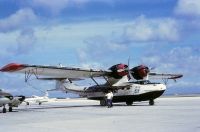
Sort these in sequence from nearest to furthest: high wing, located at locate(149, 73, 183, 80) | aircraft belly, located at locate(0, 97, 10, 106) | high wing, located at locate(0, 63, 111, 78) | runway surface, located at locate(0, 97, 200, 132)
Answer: runway surface, located at locate(0, 97, 200, 132) < aircraft belly, located at locate(0, 97, 10, 106) < high wing, located at locate(0, 63, 111, 78) < high wing, located at locate(149, 73, 183, 80)

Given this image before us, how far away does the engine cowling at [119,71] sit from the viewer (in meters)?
36.8

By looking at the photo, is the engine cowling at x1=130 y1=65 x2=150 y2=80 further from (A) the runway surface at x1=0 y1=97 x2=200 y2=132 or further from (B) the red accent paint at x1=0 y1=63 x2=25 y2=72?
(A) the runway surface at x1=0 y1=97 x2=200 y2=132

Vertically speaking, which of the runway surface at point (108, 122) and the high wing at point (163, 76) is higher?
the high wing at point (163, 76)

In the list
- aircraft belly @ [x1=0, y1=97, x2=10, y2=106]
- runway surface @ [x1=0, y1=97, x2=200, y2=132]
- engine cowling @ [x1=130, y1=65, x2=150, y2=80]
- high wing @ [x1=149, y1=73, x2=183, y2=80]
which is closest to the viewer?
runway surface @ [x1=0, y1=97, x2=200, y2=132]

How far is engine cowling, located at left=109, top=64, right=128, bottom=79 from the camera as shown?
→ 3675 centimetres

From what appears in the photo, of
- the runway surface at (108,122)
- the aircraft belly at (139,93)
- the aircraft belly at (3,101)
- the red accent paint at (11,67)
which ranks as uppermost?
the red accent paint at (11,67)

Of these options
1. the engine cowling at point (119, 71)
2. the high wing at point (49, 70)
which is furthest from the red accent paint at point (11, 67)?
the engine cowling at point (119, 71)

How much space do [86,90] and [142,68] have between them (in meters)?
6.19

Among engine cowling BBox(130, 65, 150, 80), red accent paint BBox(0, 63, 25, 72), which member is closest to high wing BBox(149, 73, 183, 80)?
engine cowling BBox(130, 65, 150, 80)

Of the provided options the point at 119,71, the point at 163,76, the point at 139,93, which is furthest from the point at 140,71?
the point at 163,76

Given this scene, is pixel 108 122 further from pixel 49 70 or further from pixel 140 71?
pixel 140 71

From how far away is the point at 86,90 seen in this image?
39.5 metres

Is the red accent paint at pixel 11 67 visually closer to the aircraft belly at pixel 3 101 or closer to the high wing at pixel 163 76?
the aircraft belly at pixel 3 101

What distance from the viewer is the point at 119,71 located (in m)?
36.7
